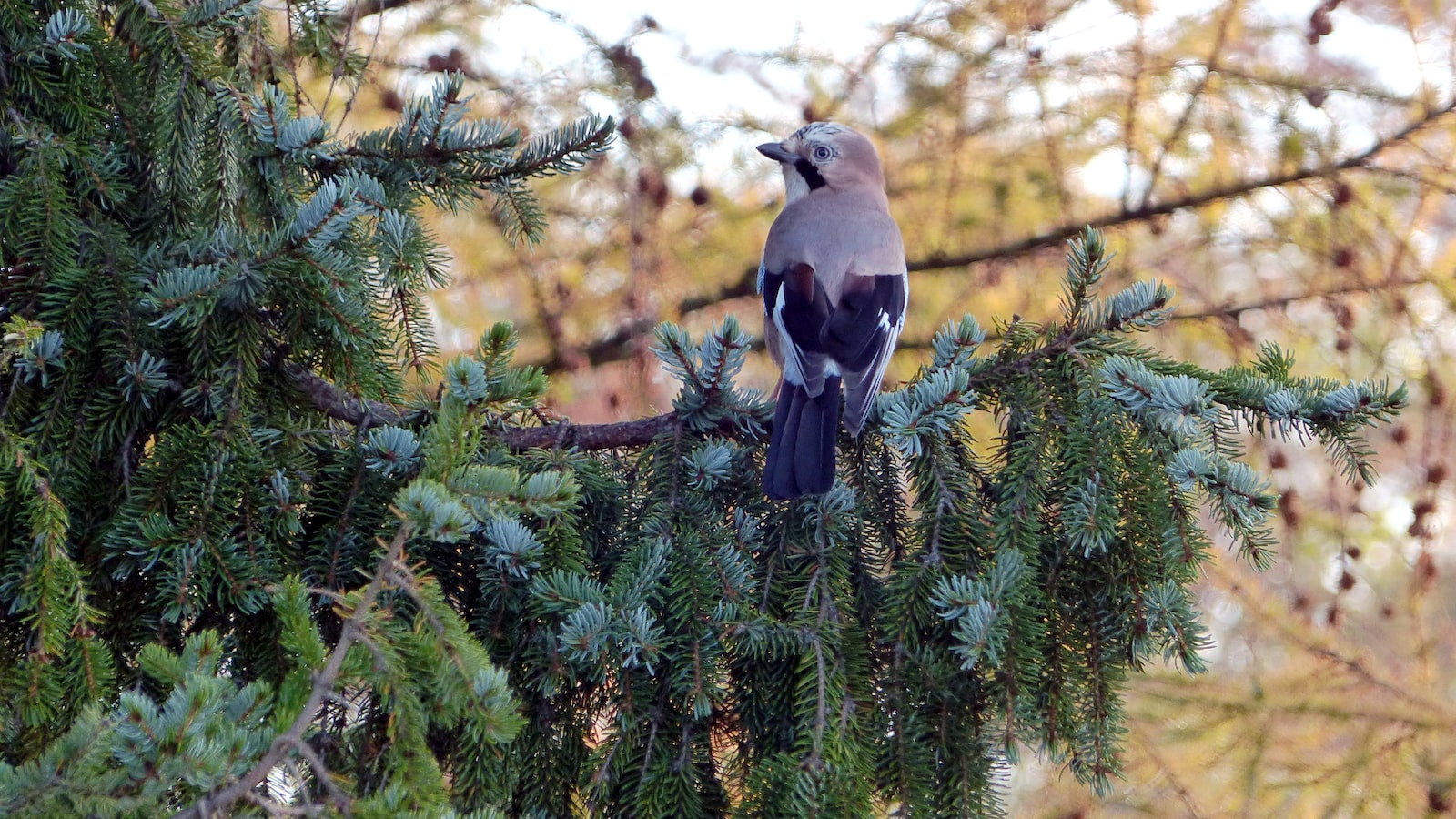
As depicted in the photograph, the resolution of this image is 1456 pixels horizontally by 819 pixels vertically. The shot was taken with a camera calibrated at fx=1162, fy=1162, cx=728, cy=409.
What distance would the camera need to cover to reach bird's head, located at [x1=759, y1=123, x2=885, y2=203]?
4.95 metres

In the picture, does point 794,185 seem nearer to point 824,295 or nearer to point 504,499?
point 824,295

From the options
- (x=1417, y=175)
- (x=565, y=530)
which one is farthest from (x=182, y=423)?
(x=1417, y=175)

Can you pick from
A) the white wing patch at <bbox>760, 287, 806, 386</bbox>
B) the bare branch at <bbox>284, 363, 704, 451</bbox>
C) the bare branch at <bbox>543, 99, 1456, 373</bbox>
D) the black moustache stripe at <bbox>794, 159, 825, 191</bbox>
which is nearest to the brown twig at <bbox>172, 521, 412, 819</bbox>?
the bare branch at <bbox>284, 363, 704, 451</bbox>

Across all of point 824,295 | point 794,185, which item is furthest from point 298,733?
point 794,185

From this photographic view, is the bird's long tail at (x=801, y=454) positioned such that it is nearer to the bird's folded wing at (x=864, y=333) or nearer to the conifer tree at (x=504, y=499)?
the conifer tree at (x=504, y=499)

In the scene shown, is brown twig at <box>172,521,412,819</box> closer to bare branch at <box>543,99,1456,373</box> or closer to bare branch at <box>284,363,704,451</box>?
bare branch at <box>284,363,704,451</box>

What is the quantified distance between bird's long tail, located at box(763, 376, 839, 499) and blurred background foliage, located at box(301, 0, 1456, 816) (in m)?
2.24

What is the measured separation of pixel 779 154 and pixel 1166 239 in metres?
1.96

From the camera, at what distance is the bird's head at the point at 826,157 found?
4945 millimetres

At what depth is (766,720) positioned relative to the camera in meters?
2.26

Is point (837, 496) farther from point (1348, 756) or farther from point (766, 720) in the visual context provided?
point (1348, 756)

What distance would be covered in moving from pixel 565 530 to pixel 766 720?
539mm

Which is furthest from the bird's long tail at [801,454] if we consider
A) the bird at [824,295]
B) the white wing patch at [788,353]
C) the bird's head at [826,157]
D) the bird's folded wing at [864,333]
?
the bird's head at [826,157]

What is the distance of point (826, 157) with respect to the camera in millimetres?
4957
